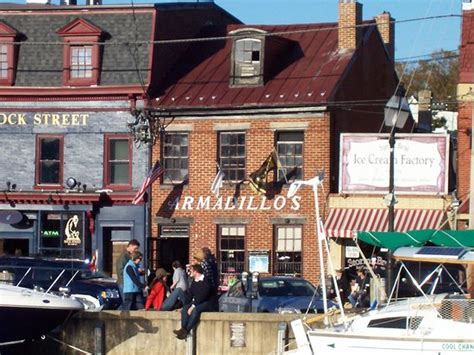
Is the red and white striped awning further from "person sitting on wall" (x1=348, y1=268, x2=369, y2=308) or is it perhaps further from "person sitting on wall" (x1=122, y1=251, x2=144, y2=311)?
"person sitting on wall" (x1=122, y1=251, x2=144, y2=311)

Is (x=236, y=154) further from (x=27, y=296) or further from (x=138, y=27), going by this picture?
(x=27, y=296)

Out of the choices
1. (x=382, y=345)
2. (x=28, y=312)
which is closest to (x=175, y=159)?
(x=28, y=312)

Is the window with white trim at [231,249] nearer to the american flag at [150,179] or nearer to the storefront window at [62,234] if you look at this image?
the american flag at [150,179]

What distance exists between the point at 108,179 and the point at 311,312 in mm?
15933

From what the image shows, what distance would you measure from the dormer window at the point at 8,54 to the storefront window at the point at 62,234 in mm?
4749

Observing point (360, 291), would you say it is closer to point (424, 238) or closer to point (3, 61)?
point (424, 238)

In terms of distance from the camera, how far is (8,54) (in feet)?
146

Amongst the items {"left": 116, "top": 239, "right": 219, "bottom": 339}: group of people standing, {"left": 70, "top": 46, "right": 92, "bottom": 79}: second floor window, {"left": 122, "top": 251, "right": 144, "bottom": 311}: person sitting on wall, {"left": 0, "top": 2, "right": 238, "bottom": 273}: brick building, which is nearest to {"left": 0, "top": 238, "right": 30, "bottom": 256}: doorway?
{"left": 0, "top": 2, "right": 238, "bottom": 273}: brick building

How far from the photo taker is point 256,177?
41969 mm

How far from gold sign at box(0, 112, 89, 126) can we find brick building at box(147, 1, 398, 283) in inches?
107

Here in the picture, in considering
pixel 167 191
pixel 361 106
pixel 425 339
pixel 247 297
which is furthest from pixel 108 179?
pixel 425 339

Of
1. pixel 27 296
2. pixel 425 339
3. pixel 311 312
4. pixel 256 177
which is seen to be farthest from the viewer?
pixel 256 177

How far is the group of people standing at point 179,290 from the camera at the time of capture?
26578mm

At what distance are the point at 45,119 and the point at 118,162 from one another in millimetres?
2897
